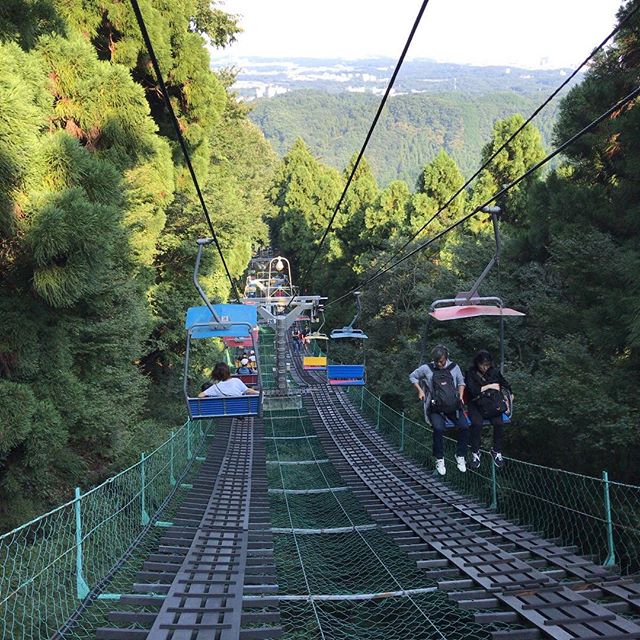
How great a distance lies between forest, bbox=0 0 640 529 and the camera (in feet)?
23.0

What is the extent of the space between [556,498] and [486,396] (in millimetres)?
3141

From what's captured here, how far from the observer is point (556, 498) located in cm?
909

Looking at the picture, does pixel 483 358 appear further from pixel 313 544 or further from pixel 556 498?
pixel 313 544

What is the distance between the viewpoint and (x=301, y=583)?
25.3 feet

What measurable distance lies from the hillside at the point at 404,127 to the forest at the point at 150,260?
132 meters

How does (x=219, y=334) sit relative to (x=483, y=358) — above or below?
above

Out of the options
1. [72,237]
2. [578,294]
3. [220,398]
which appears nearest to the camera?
[72,237]

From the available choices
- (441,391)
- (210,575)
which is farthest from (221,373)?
(210,575)

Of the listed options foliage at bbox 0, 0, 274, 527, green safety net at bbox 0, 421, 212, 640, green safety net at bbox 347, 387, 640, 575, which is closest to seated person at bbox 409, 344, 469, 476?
green safety net at bbox 347, 387, 640, 575

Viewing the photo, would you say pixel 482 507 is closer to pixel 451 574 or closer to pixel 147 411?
pixel 451 574

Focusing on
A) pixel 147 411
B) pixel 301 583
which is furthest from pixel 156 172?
pixel 301 583

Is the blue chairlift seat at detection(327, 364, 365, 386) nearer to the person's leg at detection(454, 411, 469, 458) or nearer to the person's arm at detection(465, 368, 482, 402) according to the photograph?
the person's leg at detection(454, 411, 469, 458)

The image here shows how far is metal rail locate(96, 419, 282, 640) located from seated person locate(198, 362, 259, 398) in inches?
47.3

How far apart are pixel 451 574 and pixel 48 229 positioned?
15.6 ft
